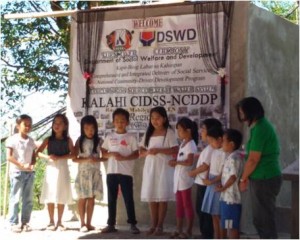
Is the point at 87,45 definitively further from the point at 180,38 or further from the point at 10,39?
the point at 10,39

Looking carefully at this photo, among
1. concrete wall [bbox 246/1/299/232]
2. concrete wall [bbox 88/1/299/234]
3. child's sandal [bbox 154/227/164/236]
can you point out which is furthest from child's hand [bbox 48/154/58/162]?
concrete wall [bbox 246/1/299/232]

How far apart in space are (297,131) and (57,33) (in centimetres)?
554

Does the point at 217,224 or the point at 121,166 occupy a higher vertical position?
the point at 121,166

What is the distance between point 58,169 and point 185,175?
5.36 feet

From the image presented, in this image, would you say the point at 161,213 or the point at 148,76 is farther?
the point at 148,76

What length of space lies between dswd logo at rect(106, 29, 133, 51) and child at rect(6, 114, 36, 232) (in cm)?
152

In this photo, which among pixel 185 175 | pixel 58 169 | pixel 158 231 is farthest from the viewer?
pixel 58 169

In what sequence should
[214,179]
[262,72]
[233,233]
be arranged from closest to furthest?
[233,233] < [214,179] < [262,72]

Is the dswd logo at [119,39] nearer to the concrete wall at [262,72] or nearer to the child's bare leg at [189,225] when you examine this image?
the concrete wall at [262,72]

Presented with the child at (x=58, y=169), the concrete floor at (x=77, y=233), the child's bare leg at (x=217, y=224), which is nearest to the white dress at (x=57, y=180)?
the child at (x=58, y=169)

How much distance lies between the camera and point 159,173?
6.52 meters

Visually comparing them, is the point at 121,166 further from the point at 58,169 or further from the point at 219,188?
the point at 219,188

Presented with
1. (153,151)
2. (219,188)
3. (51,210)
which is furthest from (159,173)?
(51,210)

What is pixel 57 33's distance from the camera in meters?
11.4
